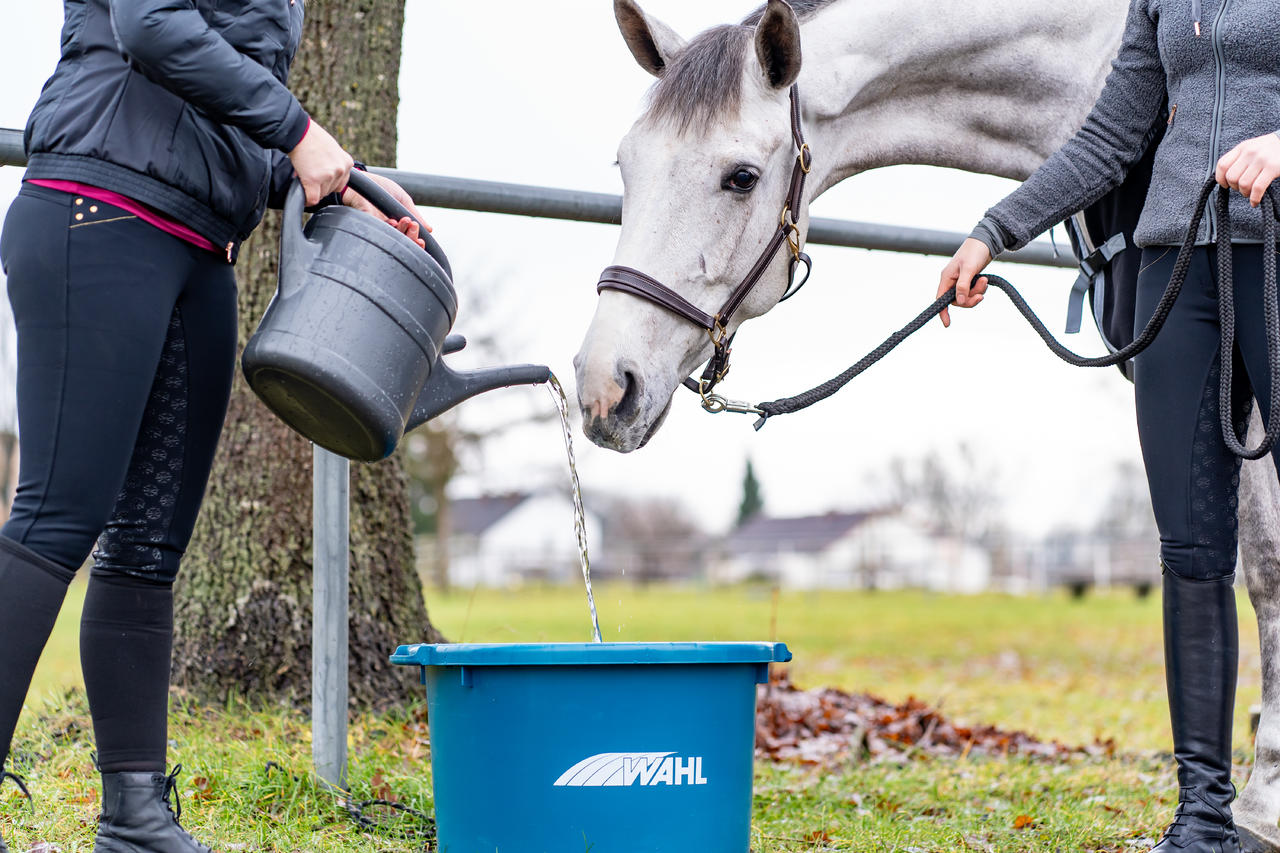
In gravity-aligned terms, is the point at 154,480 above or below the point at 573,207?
below

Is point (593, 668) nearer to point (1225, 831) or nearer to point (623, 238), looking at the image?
point (623, 238)

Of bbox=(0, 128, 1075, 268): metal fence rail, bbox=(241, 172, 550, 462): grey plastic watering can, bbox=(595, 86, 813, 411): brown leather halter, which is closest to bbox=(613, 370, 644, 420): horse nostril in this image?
bbox=(595, 86, 813, 411): brown leather halter

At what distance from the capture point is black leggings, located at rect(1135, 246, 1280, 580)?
1938 mm

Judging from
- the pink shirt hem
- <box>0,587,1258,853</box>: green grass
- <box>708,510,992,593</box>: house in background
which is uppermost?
the pink shirt hem

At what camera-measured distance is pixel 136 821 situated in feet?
5.94

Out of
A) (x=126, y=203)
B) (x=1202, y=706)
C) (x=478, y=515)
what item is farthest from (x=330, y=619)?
(x=478, y=515)

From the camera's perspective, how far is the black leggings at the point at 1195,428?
1.94 m

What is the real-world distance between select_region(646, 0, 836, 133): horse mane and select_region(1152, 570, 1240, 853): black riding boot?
1.22 metres

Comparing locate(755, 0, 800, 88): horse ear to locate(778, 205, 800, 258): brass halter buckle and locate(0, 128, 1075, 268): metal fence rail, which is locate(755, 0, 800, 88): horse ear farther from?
locate(0, 128, 1075, 268): metal fence rail

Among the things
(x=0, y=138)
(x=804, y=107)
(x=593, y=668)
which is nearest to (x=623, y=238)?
(x=804, y=107)

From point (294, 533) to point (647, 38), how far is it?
1644 mm

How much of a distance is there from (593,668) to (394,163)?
209 centimetres

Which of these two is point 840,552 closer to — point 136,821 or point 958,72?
point 958,72

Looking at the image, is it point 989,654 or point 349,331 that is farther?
point 989,654
